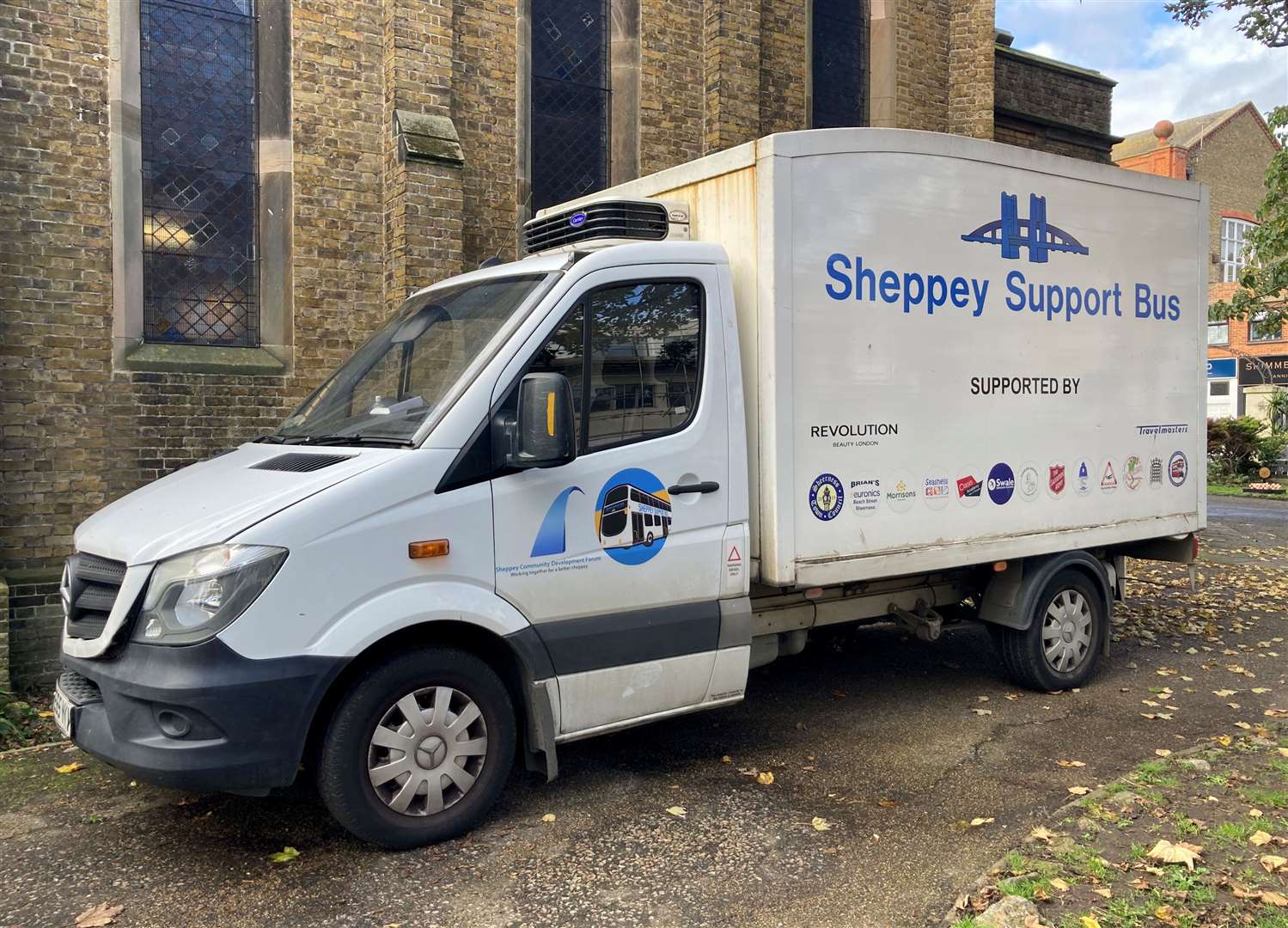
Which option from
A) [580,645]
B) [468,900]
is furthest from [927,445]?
[468,900]

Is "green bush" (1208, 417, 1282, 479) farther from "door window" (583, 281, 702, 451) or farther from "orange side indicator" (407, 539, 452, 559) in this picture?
"orange side indicator" (407, 539, 452, 559)

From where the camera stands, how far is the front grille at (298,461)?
421 centimetres

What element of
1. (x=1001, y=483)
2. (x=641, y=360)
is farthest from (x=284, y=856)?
(x=1001, y=483)

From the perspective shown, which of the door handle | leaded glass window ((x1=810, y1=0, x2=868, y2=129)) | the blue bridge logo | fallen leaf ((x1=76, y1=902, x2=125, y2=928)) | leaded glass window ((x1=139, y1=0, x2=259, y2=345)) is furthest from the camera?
leaded glass window ((x1=810, y1=0, x2=868, y2=129))

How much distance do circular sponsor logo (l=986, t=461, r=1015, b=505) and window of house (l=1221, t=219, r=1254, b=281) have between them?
40.8 meters

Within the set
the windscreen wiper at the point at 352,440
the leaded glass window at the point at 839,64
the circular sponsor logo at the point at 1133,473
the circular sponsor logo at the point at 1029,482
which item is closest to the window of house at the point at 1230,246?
the leaded glass window at the point at 839,64

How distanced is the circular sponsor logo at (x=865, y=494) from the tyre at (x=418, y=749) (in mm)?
2078

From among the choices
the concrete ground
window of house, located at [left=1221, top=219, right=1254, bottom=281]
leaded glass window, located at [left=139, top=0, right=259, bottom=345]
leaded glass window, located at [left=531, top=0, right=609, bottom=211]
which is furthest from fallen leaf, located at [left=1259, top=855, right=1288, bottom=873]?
window of house, located at [left=1221, top=219, right=1254, bottom=281]

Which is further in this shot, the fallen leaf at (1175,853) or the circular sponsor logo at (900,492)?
the circular sponsor logo at (900,492)

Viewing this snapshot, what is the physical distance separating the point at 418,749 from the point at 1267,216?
672 inches

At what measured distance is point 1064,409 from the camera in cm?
632

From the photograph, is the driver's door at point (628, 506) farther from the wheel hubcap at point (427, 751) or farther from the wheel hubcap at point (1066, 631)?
the wheel hubcap at point (1066, 631)

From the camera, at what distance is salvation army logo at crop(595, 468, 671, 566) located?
4555 millimetres

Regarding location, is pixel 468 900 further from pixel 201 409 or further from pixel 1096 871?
pixel 201 409
